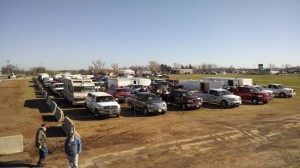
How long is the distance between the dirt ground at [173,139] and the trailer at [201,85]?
15246 mm

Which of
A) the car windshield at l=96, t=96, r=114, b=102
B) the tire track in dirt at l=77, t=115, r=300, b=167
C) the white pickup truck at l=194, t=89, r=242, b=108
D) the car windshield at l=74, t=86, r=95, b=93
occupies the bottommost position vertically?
the tire track in dirt at l=77, t=115, r=300, b=167

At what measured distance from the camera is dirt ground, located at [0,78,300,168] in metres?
11.0

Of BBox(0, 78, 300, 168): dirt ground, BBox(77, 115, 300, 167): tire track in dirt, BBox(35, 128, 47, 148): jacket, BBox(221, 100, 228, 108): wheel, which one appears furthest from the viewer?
BBox(221, 100, 228, 108): wheel

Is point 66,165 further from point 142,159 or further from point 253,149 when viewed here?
point 253,149

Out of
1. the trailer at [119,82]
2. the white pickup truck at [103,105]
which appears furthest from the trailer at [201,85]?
the white pickup truck at [103,105]

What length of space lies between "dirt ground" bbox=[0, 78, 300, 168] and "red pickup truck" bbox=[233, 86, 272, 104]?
14.1ft

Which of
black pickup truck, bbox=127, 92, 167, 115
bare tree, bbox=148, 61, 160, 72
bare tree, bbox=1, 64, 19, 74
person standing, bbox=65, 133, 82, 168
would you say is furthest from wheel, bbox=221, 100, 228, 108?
bare tree, bbox=1, 64, 19, 74

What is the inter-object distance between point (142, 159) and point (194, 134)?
489 centimetres

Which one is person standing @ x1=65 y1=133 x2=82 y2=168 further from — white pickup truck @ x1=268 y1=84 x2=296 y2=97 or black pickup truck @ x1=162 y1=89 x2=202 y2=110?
white pickup truck @ x1=268 y1=84 x2=296 y2=97

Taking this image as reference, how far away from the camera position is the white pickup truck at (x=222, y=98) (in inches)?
984

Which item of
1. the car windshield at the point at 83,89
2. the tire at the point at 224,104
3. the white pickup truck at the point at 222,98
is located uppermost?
the car windshield at the point at 83,89

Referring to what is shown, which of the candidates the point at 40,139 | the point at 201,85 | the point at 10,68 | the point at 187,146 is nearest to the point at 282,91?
the point at 201,85

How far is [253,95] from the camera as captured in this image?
2762 centimetres

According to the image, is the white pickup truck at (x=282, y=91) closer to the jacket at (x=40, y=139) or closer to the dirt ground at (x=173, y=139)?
the dirt ground at (x=173, y=139)
